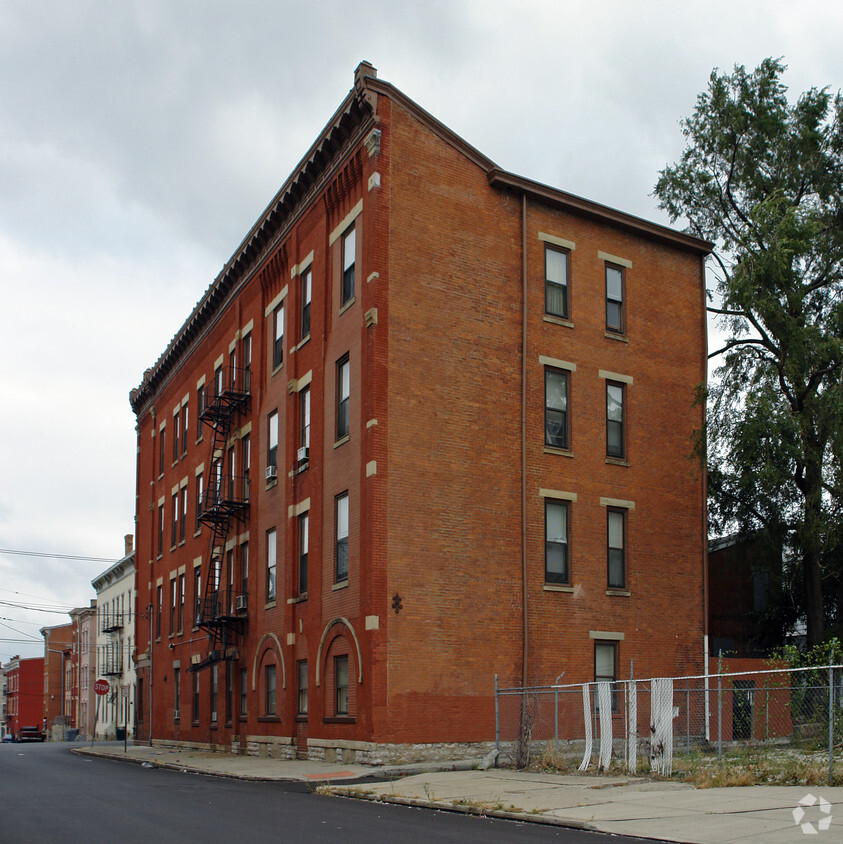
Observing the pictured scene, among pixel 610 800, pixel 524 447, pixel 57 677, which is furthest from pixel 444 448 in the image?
pixel 57 677

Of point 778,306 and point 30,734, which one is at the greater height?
point 778,306

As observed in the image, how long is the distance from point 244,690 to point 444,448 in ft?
45.3

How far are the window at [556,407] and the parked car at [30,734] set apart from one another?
83.4 metres

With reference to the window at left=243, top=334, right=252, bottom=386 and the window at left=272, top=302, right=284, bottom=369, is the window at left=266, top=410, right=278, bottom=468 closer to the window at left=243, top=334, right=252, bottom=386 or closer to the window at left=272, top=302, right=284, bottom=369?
the window at left=272, top=302, right=284, bottom=369

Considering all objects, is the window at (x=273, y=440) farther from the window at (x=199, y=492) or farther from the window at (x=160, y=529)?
the window at (x=160, y=529)

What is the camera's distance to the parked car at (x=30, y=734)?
3826 inches

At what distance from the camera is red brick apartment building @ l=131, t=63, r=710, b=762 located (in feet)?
85.5

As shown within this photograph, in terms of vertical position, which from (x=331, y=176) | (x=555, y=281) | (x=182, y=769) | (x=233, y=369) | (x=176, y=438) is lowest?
(x=182, y=769)

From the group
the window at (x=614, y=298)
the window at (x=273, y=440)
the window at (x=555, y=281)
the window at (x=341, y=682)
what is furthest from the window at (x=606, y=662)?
the window at (x=273, y=440)

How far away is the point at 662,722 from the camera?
63.7ft

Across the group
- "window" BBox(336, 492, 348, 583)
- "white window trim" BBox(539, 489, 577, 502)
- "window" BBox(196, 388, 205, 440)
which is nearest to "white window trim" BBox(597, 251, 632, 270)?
"white window trim" BBox(539, 489, 577, 502)

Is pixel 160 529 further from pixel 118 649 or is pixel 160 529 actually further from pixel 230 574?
pixel 118 649

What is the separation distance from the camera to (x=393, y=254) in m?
27.1

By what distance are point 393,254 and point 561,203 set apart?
21.1 ft
